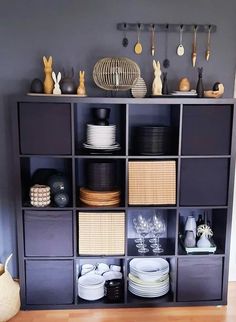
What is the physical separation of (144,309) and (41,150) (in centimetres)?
125

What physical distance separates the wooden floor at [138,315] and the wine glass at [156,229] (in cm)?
40

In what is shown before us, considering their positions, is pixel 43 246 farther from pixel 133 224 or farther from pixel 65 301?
pixel 133 224

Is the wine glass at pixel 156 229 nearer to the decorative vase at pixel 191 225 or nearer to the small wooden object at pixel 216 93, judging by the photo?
the decorative vase at pixel 191 225

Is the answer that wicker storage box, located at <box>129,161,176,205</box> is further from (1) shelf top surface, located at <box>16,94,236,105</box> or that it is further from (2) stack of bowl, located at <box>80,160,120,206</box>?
(1) shelf top surface, located at <box>16,94,236,105</box>

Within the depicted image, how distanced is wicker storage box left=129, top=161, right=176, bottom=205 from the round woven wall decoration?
0.51m

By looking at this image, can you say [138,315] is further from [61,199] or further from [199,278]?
[61,199]

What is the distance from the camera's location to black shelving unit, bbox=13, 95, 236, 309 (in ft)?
7.23

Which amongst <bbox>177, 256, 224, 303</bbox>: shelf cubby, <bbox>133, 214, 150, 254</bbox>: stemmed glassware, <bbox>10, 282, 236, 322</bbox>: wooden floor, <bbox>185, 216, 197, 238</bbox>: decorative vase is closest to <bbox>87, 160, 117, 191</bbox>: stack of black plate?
<bbox>133, 214, 150, 254</bbox>: stemmed glassware

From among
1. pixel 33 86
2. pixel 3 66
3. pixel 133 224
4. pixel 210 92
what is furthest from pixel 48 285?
pixel 210 92

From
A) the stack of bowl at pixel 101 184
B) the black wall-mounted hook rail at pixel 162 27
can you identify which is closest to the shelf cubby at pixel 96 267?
the stack of bowl at pixel 101 184

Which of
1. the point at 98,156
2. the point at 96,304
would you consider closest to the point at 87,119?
the point at 98,156

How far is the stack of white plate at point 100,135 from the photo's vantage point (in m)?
2.27

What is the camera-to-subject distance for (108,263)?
2.68m

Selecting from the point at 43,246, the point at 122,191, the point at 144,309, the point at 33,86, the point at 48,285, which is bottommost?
the point at 144,309
